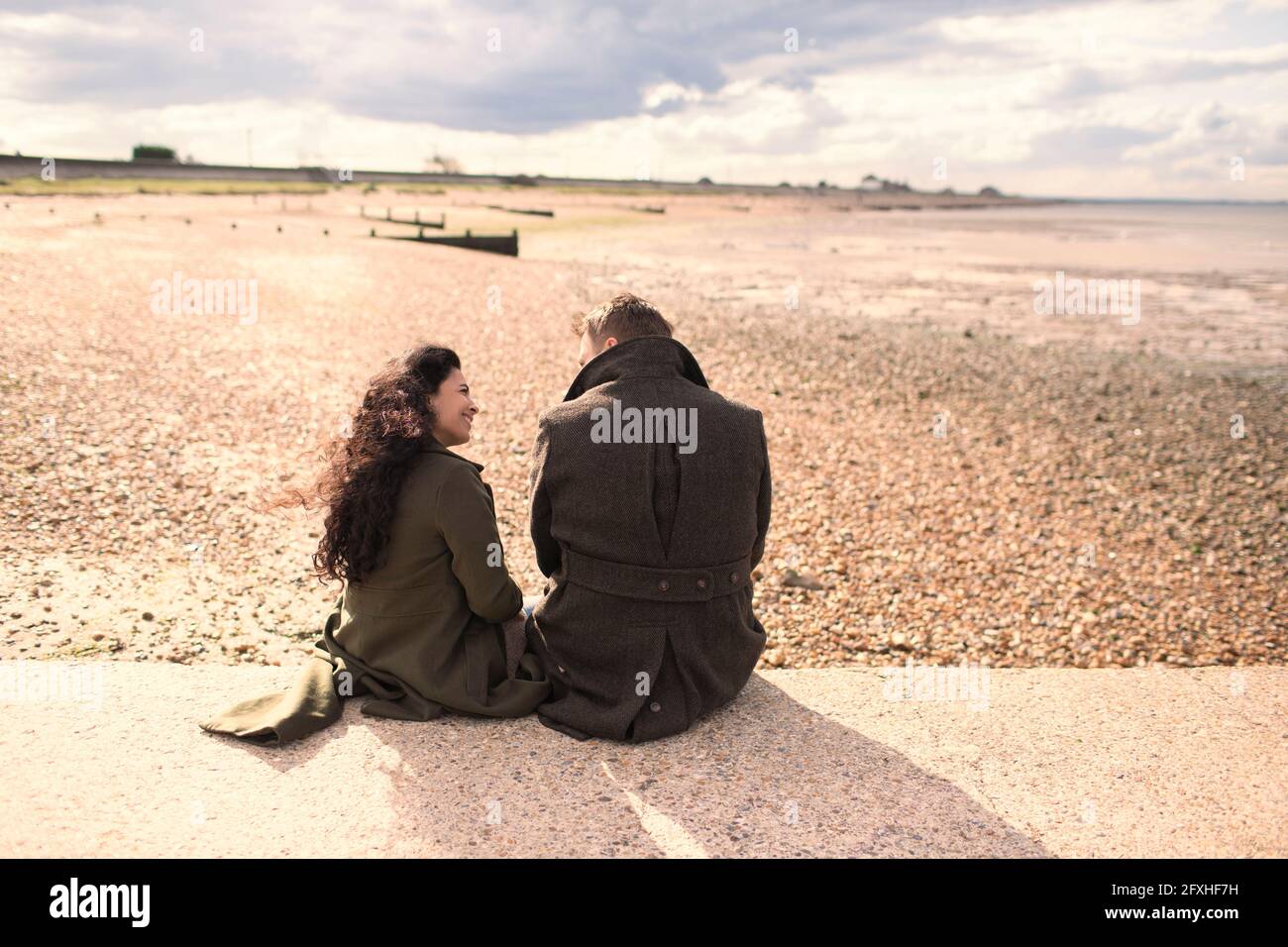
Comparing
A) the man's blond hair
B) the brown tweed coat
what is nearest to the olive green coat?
the brown tweed coat

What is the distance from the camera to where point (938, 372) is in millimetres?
13117

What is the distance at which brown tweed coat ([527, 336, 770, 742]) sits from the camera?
10.6 ft

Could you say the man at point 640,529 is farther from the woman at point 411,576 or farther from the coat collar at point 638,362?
the woman at point 411,576

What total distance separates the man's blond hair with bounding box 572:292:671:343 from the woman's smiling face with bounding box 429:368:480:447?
21.6 inches

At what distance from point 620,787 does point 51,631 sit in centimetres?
317

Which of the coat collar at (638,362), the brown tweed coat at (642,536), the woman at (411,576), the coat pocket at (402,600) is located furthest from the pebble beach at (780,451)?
the coat collar at (638,362)

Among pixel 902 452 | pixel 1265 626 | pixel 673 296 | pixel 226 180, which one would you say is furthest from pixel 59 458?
pixel 226 180

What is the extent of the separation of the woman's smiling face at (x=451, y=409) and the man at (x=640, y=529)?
0.33 m

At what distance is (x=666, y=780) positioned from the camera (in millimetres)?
3236

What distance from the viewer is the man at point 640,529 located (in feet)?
10.6

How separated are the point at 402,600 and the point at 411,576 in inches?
4.6

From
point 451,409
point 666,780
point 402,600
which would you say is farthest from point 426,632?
point 666,780

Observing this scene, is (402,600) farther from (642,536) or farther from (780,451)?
(780,451)

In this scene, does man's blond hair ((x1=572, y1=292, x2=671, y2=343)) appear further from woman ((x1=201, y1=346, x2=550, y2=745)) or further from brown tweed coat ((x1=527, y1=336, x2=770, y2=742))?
woman ((x1=201, y1=346, x2=550, y2=745))
